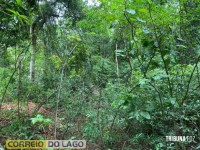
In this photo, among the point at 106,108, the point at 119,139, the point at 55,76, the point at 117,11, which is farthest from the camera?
the point at 55,76

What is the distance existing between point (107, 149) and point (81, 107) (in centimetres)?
105

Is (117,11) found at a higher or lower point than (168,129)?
higher

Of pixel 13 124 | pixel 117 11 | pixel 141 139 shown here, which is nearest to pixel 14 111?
pixel 13 124

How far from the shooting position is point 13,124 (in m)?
3.41

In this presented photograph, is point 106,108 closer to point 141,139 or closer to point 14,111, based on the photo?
point 141,139

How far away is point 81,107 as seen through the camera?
3.93 m

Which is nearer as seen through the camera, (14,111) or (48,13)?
(14,111)

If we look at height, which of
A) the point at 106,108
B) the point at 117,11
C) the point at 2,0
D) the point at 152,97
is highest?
the point at 2,0

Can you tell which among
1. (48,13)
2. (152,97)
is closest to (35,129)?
(152,97)

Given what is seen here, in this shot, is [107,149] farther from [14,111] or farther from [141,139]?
[14,111]

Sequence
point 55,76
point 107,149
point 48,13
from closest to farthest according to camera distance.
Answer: point 107,149 → point 55,76 → point 48,13

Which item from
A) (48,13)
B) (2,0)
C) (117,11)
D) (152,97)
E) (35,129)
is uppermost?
(48,13)

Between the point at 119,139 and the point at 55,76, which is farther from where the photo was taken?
the point at 55,76

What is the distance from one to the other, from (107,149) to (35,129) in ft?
3.94
